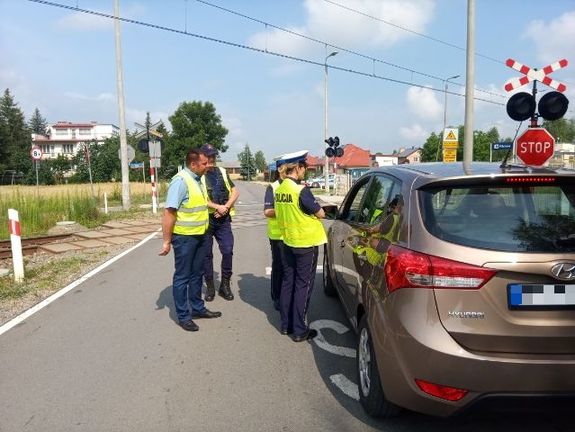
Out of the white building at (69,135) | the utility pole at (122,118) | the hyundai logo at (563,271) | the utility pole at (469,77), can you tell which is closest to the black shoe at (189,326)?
the hyundai logo at (563,271)

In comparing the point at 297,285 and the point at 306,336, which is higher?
the point at 297,285

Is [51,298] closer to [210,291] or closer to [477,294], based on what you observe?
[210,291]

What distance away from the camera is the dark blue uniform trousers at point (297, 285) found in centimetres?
487

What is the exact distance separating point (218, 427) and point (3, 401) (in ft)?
5.49

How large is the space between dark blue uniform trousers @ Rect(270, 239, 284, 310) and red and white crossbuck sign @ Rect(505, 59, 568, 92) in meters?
5.12

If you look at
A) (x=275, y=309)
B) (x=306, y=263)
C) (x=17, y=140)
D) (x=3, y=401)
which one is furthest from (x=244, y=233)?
(x=17, y=140)

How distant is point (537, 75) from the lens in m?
8.27

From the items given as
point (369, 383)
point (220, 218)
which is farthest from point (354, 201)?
point (369, 383)

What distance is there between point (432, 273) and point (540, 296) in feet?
1.84

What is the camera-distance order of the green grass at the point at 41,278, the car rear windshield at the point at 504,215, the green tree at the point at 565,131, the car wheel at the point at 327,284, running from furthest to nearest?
the green tree at the point at 565,131 → the green grass at the point at 41,278 → the car wheel at the point at 327,284 → the car rear windshield at the point at 504,215

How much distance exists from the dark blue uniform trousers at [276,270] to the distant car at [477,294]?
100 inches

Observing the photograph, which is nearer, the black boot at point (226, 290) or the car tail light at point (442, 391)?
the car tail light at point (442, 391)

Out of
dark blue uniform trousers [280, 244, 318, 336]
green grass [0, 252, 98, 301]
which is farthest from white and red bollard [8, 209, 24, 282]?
dark blue uniform trousers [280, 244, 318, 336]

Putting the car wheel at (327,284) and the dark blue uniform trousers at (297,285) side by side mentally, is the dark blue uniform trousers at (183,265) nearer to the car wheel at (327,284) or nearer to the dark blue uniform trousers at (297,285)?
the dark blue uniform trousers at (297,285)
